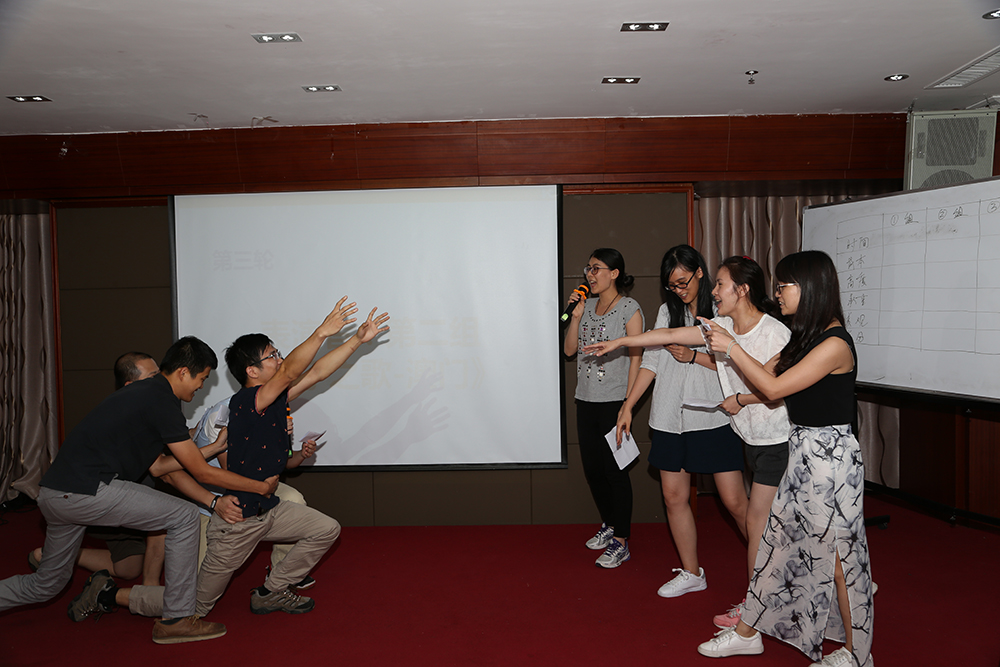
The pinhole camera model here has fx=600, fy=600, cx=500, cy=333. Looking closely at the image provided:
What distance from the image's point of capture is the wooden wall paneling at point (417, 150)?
153 inches

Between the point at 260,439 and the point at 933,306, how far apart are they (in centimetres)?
354

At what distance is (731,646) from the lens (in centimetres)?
235

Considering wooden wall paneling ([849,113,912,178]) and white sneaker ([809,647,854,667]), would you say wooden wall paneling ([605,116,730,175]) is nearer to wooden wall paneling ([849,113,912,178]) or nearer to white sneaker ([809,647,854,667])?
wooden wall paneling ([849,113,912,178])

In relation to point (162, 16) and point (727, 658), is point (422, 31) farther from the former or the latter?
point (727, 658)

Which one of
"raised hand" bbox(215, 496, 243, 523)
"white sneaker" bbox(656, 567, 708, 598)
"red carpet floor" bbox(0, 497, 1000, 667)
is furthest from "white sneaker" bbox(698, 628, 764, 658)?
"raised hand" bbox(215, 496, 243, 523)

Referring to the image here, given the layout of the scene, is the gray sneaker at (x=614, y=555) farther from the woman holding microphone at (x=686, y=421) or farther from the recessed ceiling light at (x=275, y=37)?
the recessed ceiling light at (x=275, y=37)

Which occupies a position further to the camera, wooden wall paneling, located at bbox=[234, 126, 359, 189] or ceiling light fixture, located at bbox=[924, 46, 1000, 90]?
wooden wall paneling, located at bbox=[234, 126, 359, 189]

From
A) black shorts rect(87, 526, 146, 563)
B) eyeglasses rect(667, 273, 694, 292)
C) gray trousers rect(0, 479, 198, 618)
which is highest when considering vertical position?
eyeglasses rect(667, 273, 694, 292)

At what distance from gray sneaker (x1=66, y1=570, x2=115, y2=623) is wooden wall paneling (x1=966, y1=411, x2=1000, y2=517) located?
4.97 metres

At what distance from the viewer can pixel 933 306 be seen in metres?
3.31

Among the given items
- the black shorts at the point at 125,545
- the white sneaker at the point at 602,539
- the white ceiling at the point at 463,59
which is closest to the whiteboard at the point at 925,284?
the white ceiling at the point at 463,59

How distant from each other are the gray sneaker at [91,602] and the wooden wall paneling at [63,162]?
255cm

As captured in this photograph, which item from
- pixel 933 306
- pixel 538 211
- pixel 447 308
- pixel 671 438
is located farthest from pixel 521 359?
pixel 933 306

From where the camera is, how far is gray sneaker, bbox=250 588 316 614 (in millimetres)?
2793
